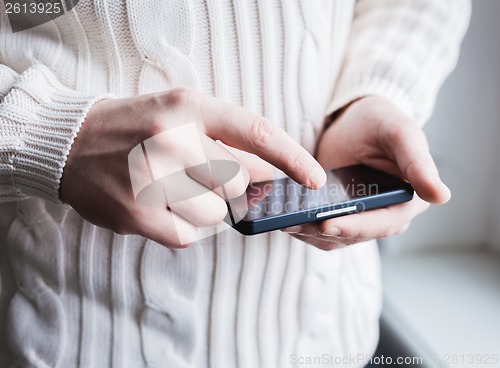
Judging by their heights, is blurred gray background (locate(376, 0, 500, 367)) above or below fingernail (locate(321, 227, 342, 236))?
below

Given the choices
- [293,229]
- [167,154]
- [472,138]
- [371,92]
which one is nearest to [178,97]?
[167,154]

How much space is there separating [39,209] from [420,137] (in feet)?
1.16

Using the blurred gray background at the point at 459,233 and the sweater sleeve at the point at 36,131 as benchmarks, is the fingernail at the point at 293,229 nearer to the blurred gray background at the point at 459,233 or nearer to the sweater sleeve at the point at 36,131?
the sweater sleeve at the point at 36,131

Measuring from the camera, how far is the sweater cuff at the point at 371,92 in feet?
1.50

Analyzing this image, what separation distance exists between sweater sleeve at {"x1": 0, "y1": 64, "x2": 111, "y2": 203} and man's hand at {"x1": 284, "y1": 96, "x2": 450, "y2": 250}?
181 mm

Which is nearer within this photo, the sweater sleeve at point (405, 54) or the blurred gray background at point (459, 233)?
the sweater sleeve at point (405, 54)

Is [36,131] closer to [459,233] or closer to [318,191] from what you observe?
[318,191]

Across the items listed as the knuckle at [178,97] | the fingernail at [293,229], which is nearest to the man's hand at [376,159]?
the fingernail at [293,229]

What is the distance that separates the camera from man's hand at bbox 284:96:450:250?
342 millimetres

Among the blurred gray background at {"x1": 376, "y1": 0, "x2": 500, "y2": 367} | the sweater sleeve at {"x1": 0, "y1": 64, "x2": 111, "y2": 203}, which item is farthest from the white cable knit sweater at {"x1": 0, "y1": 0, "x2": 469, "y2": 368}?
Result: the blurred gray background at {"x1": 376, "y1": 0, "x2": 500, "y2": 367}

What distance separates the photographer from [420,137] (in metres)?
0.38

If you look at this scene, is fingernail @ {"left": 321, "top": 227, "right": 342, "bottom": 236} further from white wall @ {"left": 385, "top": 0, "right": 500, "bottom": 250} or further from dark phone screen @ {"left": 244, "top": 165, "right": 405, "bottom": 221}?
white wall @ {"left": 385, "top": 0, "right": 500, "bottom": 250}

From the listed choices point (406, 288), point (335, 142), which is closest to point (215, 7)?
point (335, 142)

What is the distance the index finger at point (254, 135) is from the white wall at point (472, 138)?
586mm
